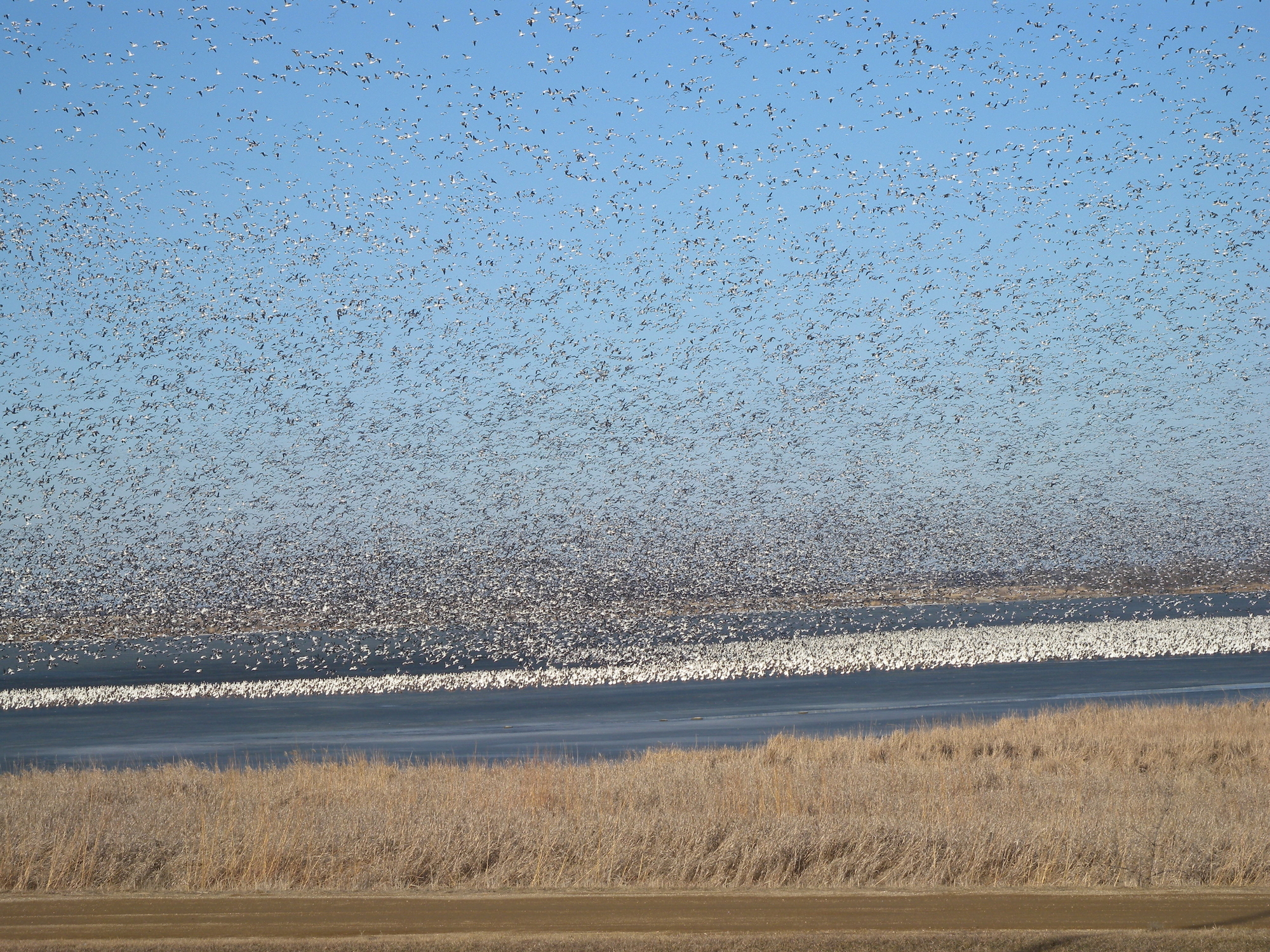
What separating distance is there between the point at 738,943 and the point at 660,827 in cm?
485

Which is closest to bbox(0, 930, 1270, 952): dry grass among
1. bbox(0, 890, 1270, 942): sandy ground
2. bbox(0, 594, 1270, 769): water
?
bbox(0, 890, 1270, 942): sandy ground

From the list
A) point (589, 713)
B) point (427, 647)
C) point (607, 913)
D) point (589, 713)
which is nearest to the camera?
point (607, 913)

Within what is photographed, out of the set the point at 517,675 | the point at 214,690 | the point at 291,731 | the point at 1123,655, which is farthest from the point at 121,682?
the point at 1123,655

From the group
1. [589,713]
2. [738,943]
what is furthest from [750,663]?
[738,943]

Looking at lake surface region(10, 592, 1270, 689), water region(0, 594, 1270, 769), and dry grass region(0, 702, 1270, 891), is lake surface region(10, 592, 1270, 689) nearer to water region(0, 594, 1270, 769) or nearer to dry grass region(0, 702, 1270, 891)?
water region(0, 594, 1270, 769)

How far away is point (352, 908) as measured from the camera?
1424 centimetres

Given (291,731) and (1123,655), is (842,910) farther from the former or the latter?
(1123,655)

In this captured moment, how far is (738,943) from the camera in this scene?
1241cm

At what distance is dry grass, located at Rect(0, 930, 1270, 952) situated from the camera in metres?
12.0

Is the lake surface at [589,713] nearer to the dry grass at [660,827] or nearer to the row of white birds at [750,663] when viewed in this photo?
the row of white birds at [750,663]

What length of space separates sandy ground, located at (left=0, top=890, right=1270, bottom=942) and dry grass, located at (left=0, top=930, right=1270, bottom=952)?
11.8 inches

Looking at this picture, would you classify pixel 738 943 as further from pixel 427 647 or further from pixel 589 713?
pixel 427 647

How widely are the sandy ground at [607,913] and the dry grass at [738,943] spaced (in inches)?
11.8

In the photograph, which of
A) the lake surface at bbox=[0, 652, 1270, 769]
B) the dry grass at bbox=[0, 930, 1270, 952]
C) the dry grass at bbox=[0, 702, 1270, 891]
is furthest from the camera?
the lake surface at bbox=[0, 652, 1270, 769]
